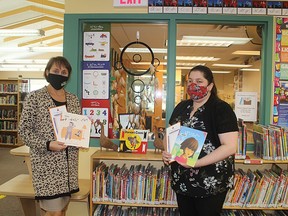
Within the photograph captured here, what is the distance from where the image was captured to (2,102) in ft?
28.6

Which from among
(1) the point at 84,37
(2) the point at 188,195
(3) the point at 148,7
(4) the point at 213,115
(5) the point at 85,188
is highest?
(3) the point at 148,7

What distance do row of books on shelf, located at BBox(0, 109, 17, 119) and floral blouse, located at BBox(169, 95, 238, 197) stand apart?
26.4 feet

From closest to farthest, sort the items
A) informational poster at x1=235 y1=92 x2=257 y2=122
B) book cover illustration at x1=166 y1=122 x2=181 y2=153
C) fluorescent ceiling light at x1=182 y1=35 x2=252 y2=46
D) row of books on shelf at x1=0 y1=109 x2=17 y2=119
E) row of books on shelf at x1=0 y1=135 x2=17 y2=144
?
book cover illustration at x1=166 y1=122 x2=181 y2=153 < informational poster at x1=235 y1=92 x2=257 y2=122 < fluorescent ceiling light at x1=182 y1=35 x2=252 y2=46 < row of books on shelf at x1=0 y1=135 x2=17 y2=144 < row of books on shelf at x1=0 y1=109 x2=17 y2=119

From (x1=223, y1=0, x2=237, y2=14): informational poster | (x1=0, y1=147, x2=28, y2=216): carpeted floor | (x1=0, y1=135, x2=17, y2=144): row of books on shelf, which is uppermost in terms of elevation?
(x1=223, y1=0, x2=237, y2=14): informational poster

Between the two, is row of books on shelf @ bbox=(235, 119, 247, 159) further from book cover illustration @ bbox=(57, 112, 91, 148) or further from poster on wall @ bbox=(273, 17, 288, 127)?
book cover illustration @ bbox=(57, 112, 91, 148)

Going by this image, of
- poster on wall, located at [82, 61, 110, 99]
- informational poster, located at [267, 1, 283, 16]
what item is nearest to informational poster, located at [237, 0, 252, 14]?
informational poster, located at [267, 1, 283, 16]

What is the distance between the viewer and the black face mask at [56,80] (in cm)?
204

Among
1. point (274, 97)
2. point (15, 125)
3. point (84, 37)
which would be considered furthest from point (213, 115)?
point (15, 125)

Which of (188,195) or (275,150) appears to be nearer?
(188,195)

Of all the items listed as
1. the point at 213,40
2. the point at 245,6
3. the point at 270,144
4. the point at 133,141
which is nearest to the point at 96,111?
the point at 133,141

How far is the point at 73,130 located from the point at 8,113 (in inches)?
299

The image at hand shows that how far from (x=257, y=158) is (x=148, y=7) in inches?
72.2

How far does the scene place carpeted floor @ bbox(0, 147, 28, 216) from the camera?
145 inches

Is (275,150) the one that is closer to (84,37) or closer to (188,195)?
(188,195)
